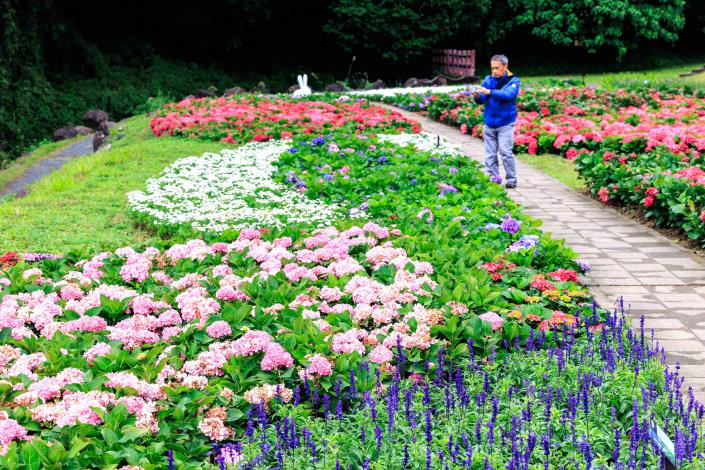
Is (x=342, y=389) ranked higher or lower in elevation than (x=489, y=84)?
lower

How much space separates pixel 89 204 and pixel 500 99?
522 centimetres

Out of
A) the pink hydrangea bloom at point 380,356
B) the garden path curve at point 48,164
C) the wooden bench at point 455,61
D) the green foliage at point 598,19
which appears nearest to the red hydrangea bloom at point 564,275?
the pink hydrangea bloom at point 380,356

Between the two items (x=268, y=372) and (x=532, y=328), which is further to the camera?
(x=532, y=328)

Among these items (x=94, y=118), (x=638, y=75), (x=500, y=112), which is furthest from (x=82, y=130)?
(x=638, y=75)

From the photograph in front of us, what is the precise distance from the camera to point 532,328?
5.10 m

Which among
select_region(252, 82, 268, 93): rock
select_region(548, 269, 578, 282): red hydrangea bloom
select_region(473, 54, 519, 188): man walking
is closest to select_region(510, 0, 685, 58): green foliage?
select_region(252, 82, 268, 93): rock

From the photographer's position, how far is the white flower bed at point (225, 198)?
26.9 ft

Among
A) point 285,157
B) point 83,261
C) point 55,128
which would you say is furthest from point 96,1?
point 83,261

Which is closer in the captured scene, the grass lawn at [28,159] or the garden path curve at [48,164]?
the garden path curve at [48,164]

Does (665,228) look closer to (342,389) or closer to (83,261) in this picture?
(342,389)

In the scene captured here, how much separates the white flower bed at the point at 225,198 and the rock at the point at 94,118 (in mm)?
12057

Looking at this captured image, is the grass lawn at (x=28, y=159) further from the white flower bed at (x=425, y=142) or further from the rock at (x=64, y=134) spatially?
the white flower bed at (x=425, y=142)

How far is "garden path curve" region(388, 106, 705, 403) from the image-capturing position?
5.25 metres

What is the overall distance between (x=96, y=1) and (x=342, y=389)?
Answer: 90.4 ft
